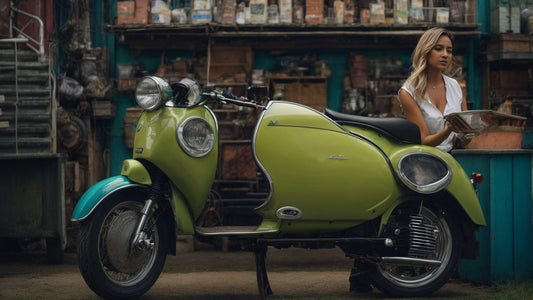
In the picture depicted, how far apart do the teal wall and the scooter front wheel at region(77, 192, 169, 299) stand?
10.0 m

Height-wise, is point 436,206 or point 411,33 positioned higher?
point 411,33

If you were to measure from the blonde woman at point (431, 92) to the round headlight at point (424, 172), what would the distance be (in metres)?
0.20

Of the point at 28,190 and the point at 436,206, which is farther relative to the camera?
the point at 28,190

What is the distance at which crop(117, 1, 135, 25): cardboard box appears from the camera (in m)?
14.7

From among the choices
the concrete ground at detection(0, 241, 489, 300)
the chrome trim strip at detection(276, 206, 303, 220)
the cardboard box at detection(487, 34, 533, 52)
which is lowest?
the concrete ground at detection(0, 241, 489, 300)

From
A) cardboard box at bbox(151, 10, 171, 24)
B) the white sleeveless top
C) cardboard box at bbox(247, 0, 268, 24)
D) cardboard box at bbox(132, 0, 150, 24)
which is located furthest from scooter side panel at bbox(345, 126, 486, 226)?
cardboard box at bbox(132, 0, 150, 24)

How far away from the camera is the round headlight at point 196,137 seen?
5.46m

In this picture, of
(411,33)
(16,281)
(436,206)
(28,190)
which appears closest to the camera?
(436,206)

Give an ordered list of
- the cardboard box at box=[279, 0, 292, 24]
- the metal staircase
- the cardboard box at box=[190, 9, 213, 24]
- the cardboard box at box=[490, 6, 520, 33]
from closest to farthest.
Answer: the metal staircase, the cardboard box at box=[190, 9, 213, 24], the cardboard box at box=[279, 0, 292, 24], the cardboard box at box=[490, 6, 520, 33]

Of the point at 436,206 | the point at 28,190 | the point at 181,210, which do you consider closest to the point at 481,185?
the point at 436,206

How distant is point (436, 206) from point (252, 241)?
138cm

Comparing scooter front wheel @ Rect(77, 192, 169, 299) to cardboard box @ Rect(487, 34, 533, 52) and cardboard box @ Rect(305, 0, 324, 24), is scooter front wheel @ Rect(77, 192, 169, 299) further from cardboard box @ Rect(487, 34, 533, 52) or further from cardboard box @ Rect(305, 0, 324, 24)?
cardboard box @ Rect(487, 34, 533, 52)

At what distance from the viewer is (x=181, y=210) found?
546 cm

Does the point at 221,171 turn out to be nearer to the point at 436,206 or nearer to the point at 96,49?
the point at 96,49
